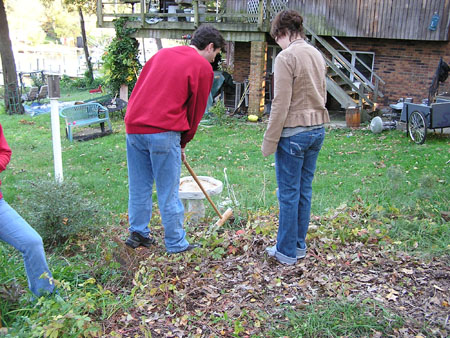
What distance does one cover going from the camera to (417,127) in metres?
9.85

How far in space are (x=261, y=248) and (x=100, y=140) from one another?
7933 millimetres

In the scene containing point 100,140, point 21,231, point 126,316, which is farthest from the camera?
point 100,140

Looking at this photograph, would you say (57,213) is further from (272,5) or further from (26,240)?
(272,5)

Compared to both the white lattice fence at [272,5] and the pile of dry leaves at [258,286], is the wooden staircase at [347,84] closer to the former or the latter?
the white lattice fence at [272,5]

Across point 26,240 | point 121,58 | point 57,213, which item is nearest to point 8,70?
point 121,58

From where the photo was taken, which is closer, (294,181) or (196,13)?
(294,181)

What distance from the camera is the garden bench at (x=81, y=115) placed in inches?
436

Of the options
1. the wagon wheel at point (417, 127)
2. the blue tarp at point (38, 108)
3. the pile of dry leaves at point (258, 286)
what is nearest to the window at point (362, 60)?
the wagon wheel at point (417, 127)

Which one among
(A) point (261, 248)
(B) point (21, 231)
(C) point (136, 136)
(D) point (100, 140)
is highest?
(C) point (136, 136)

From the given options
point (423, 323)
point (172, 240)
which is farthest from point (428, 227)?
point (172, 240)

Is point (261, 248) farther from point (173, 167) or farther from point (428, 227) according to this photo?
point (428, 227)

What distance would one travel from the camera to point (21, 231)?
9.59 ft

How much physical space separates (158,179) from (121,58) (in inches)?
471

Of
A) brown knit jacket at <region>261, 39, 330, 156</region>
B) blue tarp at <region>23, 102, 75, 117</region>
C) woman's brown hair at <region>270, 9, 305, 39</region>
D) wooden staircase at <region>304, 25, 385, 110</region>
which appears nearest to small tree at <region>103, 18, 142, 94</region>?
blue tarp at <region>23, 102, 75, 117</region>
